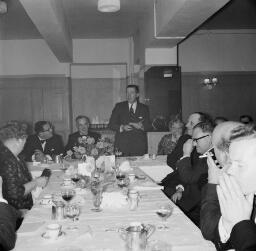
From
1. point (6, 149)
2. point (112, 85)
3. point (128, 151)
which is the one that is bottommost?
point (128, 151)

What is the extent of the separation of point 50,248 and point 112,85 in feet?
23.6

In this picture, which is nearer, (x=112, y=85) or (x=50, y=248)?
(x=50, y=248)

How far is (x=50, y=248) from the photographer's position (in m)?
1.67

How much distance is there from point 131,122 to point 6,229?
4.04 m

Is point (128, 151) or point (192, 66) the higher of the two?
point (192, 66)

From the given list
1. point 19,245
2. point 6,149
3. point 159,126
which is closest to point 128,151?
point 159,126

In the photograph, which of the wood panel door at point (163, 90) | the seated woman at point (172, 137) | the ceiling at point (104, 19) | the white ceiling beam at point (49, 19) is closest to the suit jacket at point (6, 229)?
the white ceiling beam at point (49, 19)

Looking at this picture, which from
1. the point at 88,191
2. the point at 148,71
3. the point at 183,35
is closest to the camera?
the point at 88,191

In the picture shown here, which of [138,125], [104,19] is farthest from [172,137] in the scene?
[104,19]

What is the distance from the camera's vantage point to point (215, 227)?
1.76 m

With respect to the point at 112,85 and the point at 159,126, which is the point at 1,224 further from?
the point at 112,85

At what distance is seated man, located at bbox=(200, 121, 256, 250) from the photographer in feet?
4.05

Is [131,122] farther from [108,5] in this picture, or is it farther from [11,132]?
[11,132]

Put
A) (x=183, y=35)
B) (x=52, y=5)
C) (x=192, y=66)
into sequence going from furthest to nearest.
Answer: (x=192, y=66) < (x=183, y=35) < (x=52, y=5)
